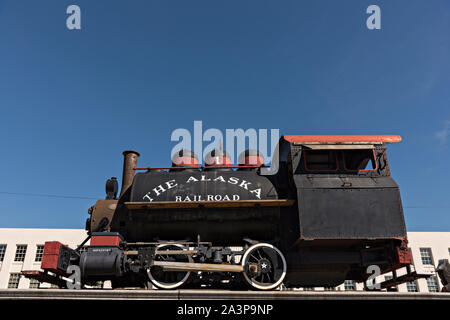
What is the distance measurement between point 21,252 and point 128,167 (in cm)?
2978

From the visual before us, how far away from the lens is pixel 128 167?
1040 cm

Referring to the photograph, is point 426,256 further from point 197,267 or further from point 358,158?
point 197,267

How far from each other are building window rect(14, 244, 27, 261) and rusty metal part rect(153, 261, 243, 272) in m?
31.2

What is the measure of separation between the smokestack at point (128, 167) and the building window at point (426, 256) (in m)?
32.8

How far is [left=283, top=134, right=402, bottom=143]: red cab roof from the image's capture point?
9147mm

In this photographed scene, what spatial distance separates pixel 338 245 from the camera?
8.88m

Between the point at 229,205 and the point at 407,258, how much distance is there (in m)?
4.55

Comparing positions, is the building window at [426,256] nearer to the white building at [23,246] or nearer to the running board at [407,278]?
the running board at [407,278]

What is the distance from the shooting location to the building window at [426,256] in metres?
32.8

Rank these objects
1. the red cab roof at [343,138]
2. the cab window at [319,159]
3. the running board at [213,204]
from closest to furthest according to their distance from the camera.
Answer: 1. the running board at [213,204]
2. the red cab roof at [343,138]
3. the cab window at [319,159]

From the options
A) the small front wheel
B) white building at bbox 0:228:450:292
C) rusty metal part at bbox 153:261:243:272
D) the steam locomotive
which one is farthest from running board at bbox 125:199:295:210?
white building at bbox 0:228:450:292

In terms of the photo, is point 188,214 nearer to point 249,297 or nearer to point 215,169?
point 215,169

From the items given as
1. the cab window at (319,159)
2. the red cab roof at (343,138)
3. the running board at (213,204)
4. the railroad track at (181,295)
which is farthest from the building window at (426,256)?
the railroad track at (181,295)
